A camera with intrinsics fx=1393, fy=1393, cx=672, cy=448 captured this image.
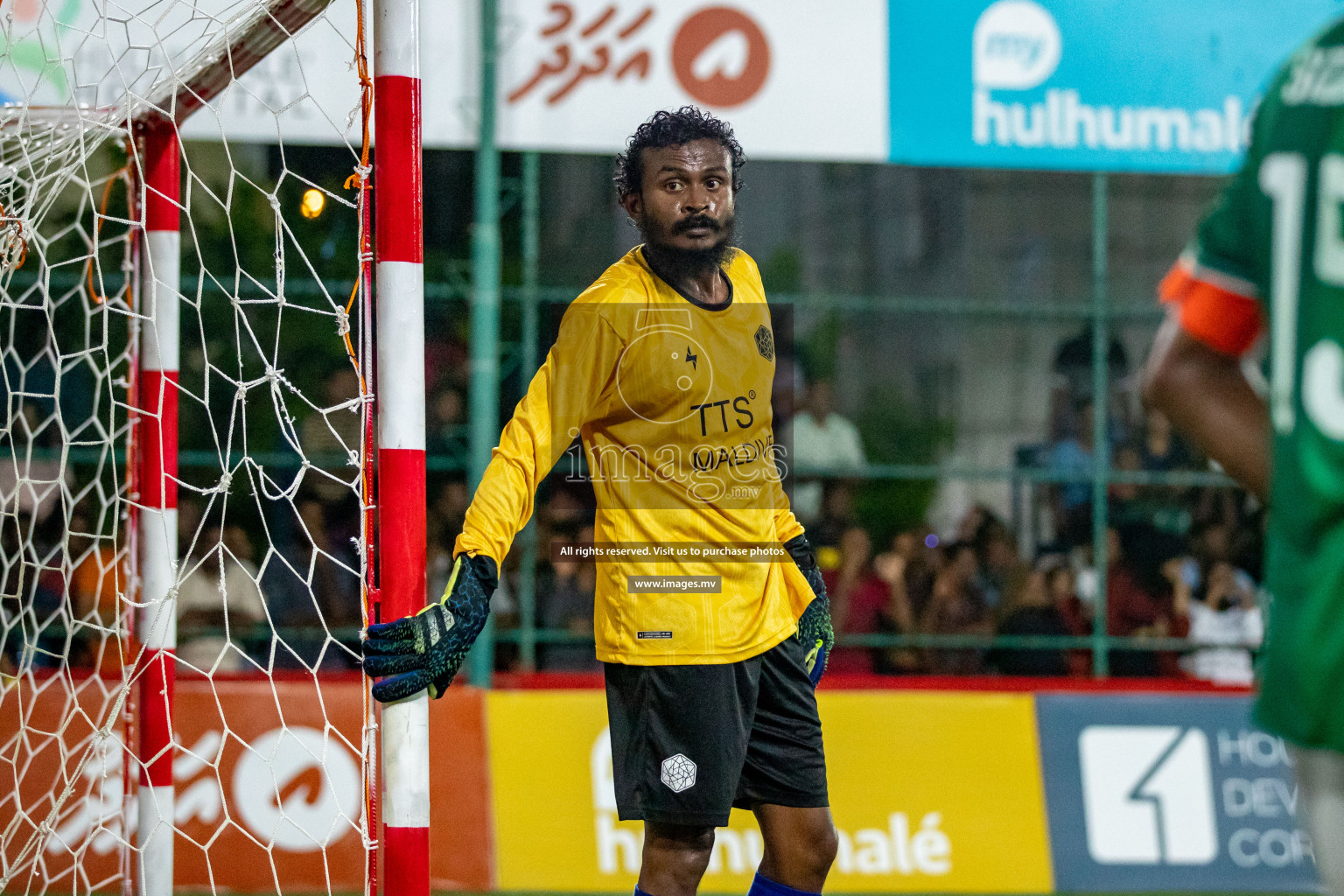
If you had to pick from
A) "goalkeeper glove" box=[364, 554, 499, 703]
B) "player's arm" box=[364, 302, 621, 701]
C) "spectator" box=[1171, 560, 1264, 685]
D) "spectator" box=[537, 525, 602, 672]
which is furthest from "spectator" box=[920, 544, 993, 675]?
"goalkeeper glove" box=[364, 554, 499, 703]

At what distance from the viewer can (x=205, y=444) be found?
6.48 meters

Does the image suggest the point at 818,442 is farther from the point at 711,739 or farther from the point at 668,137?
the point at 711,739

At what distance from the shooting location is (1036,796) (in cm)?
594

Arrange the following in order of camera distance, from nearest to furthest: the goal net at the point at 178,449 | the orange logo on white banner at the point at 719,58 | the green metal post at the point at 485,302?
the goal net at the point at 178,449 → the green metal post at the point at 485,302 → the orange logo on white banner at the point at 719,58

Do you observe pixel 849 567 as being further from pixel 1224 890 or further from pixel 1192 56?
pixel 1192 56

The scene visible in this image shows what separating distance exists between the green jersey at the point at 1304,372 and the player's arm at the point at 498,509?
1.52m

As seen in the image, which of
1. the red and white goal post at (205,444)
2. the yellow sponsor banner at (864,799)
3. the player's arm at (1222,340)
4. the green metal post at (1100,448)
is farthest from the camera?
the green metal post at (1100,448)

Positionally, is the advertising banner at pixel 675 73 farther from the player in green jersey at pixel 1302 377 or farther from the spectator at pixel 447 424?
the player in green jersey at pixel 1302 377

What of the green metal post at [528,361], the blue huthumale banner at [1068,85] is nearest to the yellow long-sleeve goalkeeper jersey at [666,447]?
the green metal post at [528,361]

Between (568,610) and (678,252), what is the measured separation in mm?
4077

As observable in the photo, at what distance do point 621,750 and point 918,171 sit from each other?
33.5ft

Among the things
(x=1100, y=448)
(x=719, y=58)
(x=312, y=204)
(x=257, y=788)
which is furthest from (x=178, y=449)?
(x=1100, y=448)

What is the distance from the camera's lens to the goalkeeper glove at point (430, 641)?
100 inches

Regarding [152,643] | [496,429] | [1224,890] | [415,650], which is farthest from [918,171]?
[415,650]
